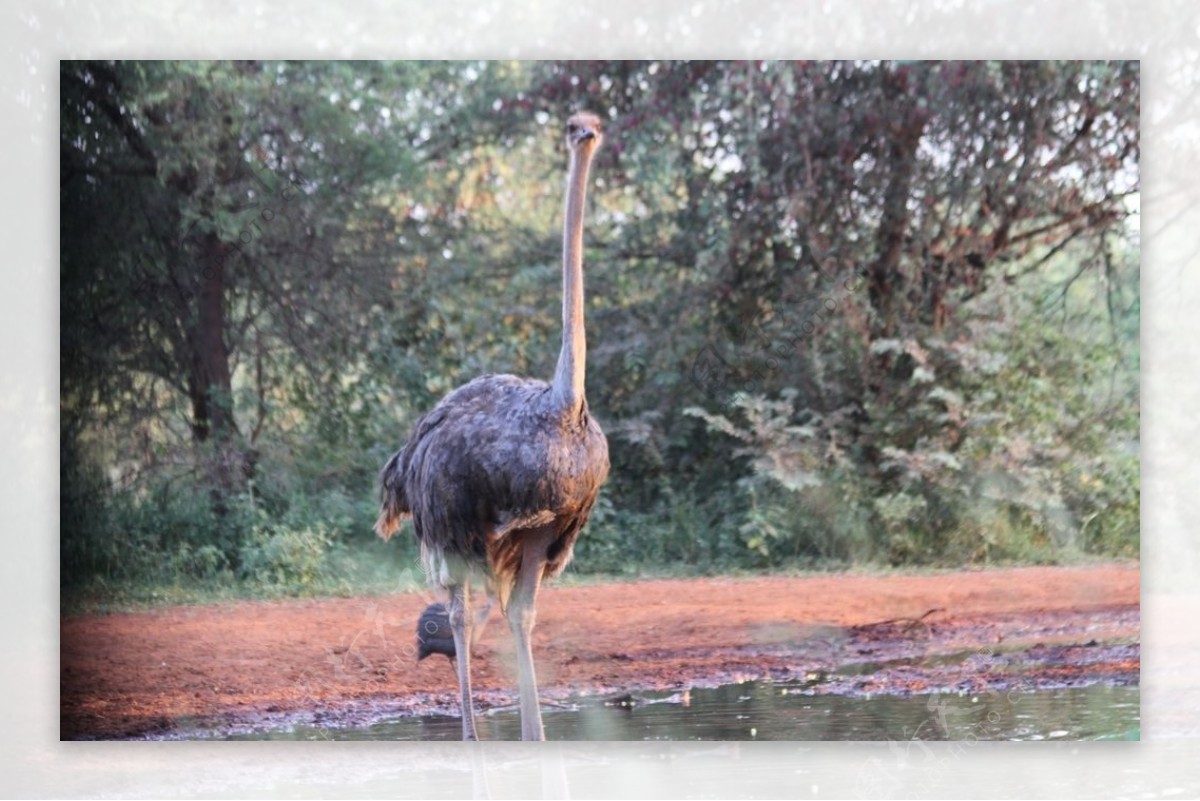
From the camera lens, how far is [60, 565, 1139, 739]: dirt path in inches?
260

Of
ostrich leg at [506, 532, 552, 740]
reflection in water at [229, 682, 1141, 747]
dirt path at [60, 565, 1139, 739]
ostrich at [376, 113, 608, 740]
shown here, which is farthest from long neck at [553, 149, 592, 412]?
reflection in water at [229, 682, 1141, 747]

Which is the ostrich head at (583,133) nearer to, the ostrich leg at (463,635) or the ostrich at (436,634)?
the ostrich leg at (463,635)

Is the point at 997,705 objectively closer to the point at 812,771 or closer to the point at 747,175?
the point at 812,771

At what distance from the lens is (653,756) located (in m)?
6.57

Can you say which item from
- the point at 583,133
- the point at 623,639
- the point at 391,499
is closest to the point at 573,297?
the point at 583,133

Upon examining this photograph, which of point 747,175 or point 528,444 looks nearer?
point 528,444

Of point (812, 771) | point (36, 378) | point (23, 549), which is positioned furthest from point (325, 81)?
point (812, 771)

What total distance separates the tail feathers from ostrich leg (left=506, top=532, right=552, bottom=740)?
0.49 meters

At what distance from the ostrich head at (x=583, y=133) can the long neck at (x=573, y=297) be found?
0.09ft

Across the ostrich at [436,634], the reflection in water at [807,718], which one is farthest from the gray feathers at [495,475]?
the reflection in water at [807,718]

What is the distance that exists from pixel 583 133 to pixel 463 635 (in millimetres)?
1773

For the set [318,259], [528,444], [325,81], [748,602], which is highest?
[325,81]

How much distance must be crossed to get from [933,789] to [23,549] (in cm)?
330

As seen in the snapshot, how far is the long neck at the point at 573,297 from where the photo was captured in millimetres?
6082
